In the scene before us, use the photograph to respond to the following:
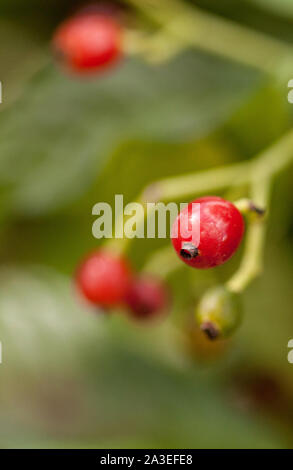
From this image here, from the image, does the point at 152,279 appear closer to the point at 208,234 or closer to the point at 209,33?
the point at 208,234

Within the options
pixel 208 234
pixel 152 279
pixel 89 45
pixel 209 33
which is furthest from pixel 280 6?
pixel 208 234

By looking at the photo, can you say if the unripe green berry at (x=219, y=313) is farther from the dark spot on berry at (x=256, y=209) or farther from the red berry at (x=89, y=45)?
the red berry at (x=89, y=45)

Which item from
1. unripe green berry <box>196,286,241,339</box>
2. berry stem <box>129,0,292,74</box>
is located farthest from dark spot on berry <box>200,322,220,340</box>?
berry stem <box>129,0,292,74</box>

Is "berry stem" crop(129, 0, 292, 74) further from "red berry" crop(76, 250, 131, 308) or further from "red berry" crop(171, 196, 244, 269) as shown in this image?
"red berry" crop(171, 196, 244, 269)

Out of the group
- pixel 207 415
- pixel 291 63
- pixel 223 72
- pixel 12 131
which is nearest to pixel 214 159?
pixel 223 72

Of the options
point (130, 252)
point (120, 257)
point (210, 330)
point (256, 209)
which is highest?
point (130, 252)
